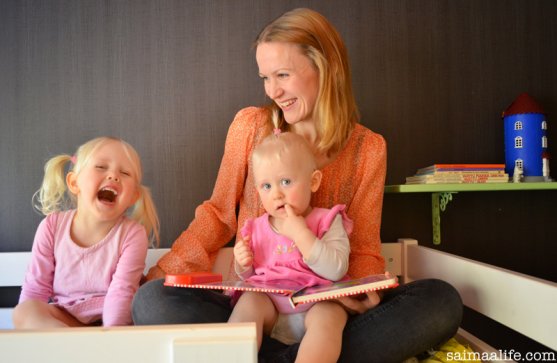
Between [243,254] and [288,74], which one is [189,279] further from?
[288,74]

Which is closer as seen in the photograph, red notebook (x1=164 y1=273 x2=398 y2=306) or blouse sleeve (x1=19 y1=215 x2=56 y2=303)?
red notebook (x1=164 y1=273 x2=398 y2=306)

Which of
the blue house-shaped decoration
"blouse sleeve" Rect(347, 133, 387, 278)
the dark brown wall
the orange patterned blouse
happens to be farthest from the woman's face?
the blue house-shaped decoration

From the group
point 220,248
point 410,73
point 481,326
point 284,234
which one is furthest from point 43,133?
point 481,326

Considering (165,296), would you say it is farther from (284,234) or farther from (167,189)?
(167,189)

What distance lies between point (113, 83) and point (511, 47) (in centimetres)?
139

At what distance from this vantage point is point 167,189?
1.62 metres

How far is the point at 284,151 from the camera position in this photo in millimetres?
1102

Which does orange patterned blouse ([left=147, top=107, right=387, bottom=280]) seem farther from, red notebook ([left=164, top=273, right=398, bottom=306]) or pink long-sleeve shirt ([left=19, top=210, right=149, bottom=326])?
red notebook ([left=164, top=273, right=398, bottom=306])

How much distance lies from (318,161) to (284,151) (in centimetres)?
26

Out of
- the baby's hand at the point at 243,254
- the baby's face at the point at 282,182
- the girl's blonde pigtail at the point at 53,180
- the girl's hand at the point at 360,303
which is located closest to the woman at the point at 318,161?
the girl's hand at the point at 360,303

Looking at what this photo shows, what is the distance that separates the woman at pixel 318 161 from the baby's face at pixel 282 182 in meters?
0.23

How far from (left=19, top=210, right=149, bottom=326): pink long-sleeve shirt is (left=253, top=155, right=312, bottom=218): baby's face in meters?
0.38

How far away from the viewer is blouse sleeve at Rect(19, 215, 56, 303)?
1.18 m

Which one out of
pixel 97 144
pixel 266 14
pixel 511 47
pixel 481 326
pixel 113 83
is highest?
pixel 266 14
